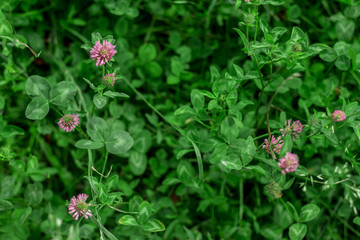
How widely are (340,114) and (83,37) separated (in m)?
1.86

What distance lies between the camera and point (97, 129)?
6.50ft

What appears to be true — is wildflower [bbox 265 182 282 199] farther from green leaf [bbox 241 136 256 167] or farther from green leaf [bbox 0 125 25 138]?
green leaf [bbox 0 125 25 138]

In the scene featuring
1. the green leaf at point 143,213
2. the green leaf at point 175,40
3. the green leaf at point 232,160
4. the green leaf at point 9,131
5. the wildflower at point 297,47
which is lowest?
the green leaf at point 143,213

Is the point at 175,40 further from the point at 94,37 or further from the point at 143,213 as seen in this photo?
the point at 143,213

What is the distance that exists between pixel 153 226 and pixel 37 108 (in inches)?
33.5

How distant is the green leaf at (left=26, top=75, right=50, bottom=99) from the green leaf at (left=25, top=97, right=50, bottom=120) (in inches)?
1.6

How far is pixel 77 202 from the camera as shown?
1.73m

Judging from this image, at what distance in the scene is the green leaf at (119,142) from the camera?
1.95 m

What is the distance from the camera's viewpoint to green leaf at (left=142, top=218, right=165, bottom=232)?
1911mm

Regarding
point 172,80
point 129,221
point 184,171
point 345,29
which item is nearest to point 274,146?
point 184,171

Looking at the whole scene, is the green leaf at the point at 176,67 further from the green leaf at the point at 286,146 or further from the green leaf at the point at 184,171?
the green leaf at the point at 286,146

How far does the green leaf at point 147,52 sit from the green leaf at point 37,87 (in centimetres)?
88

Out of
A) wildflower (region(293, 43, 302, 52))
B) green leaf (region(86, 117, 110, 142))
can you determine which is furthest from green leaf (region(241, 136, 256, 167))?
green leaf (region(86, 117, 110, 142))

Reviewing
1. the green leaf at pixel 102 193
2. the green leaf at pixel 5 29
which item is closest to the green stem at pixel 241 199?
the green leaf at pixel 102 193
